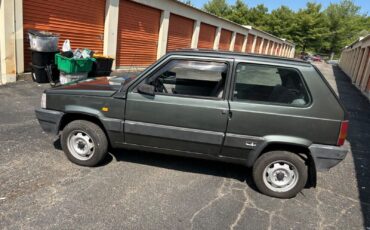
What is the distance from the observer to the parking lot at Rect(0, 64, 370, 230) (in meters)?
3.12

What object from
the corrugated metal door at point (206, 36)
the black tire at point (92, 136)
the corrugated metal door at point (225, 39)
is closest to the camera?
the black tire at point (92, 136)

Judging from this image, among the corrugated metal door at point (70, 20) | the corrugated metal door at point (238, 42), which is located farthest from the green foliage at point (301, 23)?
the corrugated metal door at point (70, 20)

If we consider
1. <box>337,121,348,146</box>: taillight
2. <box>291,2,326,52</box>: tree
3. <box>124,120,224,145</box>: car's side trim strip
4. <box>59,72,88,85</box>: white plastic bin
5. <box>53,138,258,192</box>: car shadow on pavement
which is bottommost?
<box>53,138,258,192</box>: car shadow on pavement

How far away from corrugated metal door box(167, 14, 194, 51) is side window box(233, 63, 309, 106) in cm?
1329

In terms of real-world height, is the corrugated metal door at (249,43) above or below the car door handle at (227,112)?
above

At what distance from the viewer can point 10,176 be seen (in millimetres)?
3693

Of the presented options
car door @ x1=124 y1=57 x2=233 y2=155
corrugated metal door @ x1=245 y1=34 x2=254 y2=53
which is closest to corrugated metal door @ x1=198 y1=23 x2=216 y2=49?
corrugated metal door @ x1=245 y1=34 x2=254 y2=53

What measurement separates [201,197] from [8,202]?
2.18 m

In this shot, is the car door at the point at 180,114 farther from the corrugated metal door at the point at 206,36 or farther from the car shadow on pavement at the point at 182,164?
the corrugated metal door at the point at 206,36

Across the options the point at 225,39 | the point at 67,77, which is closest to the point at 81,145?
the point at 67,77

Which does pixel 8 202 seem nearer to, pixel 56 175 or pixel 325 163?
pixel 56 175

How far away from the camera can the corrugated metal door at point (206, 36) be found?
20.2 m

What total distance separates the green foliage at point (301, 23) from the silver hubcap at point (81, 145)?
5788cm

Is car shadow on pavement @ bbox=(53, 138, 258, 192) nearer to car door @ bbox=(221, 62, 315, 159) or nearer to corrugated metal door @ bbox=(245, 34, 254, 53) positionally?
car door @ bbox=(221, 62, 315, 159)
